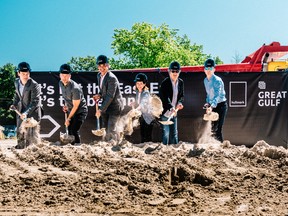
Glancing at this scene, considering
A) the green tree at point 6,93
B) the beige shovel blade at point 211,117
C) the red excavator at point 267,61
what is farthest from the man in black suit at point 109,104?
the green tree at point 6,93

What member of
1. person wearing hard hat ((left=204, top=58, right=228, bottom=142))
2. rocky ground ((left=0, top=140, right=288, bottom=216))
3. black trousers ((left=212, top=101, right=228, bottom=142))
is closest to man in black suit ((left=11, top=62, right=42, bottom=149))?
rocky ground ((left=0, top=140, right=288, bottom=216))

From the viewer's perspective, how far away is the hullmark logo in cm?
1253

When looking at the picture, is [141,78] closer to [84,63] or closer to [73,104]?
[73,104]

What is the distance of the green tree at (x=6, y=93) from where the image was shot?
4912cm

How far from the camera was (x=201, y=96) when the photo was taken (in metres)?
12.0

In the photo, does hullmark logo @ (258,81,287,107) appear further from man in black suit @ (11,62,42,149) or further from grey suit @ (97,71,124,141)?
man in black suit @ (11,62,42,149)

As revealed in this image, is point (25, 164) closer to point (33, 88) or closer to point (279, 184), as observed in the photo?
point (33, 88)

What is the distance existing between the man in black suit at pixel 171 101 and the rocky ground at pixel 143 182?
6.01 feet

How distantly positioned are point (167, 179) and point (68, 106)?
195 inches

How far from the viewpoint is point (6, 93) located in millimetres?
51719

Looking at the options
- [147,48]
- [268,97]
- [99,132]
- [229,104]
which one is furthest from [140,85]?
[147,48]

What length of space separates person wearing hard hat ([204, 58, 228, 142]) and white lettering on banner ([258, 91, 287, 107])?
127 centimetres

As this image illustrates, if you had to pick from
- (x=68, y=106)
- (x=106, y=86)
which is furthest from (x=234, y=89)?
(x=68, y=106)

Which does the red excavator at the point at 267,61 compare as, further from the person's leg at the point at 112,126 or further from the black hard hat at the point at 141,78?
the person's leg at the point at 112,126
